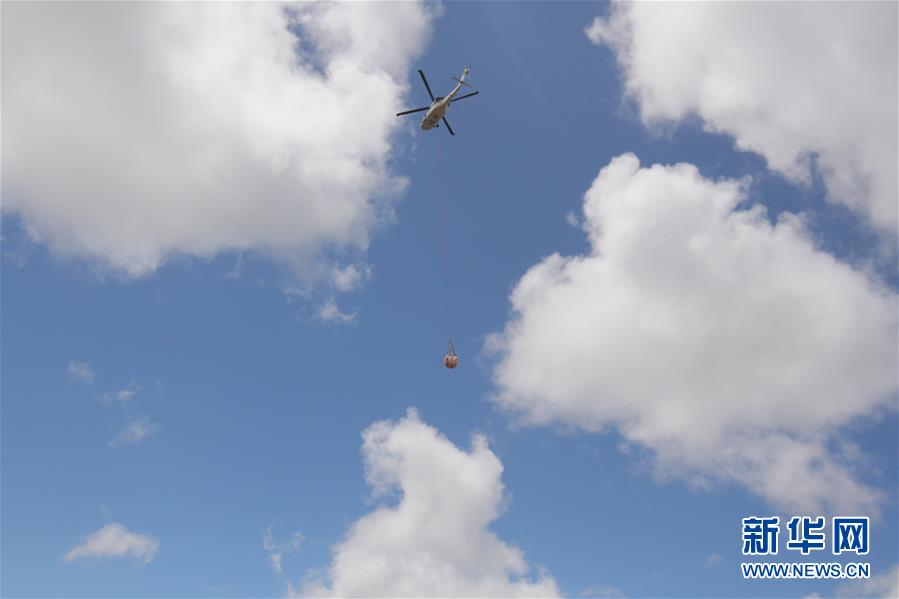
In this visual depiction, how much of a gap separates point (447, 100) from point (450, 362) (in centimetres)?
3334

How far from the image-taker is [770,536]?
98688 millimetres

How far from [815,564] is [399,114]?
7489 centimetres

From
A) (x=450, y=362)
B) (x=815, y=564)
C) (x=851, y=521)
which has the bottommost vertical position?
(x=815, y=564)

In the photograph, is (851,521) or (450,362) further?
(851,521)

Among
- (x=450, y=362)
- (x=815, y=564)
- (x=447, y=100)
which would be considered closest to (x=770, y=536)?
(x=815, y=564)

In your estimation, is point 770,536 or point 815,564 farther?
point 770,536

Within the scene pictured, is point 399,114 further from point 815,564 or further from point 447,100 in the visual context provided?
point 815,564

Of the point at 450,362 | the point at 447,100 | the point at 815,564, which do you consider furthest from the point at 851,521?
the point at 447,100

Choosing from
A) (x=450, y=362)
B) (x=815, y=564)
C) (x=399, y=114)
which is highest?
(x=399, y=114)

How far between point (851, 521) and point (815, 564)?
8361mm

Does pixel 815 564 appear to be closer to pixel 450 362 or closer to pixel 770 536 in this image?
pixel 770 536

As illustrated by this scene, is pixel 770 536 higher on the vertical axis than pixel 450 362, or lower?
lower

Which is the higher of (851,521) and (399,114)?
(399,114)

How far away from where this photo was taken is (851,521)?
3784 inches
